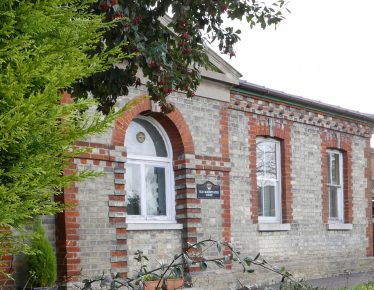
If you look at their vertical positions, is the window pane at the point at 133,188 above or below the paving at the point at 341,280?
above

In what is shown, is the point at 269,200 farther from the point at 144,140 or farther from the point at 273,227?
the point at 144,140

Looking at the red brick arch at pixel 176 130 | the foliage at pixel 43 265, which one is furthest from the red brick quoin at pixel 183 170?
the foliage at pixel 43 265

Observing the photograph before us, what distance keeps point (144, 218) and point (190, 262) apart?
7694 millimetres

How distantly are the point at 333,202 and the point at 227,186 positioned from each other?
496 centimetres

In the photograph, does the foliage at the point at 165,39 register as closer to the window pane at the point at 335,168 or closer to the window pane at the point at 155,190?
the window pane at the point at 155,190

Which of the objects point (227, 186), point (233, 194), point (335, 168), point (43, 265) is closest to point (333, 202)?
point (335, 168)

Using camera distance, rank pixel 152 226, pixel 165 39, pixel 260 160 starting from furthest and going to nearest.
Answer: pixel 260 160
pixel 152 226
pixel 165 39

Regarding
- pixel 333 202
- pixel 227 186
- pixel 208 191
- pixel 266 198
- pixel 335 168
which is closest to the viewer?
pixel 208 191

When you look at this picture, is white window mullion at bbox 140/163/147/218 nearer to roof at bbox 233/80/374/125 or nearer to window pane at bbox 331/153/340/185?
roof at bbox 233/80/374/125

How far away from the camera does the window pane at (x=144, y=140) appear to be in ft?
39.6

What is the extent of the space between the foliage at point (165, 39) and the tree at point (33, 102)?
1.82m

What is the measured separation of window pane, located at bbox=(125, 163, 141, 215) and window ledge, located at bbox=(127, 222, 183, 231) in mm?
402

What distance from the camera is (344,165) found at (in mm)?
17375

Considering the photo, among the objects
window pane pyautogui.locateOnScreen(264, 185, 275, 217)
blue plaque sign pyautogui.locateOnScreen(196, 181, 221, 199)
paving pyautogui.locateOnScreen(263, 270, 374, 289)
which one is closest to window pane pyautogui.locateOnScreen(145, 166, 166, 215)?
blue plaque sign pyautogui.locateOnScreen(196, 181, 221, 199)
